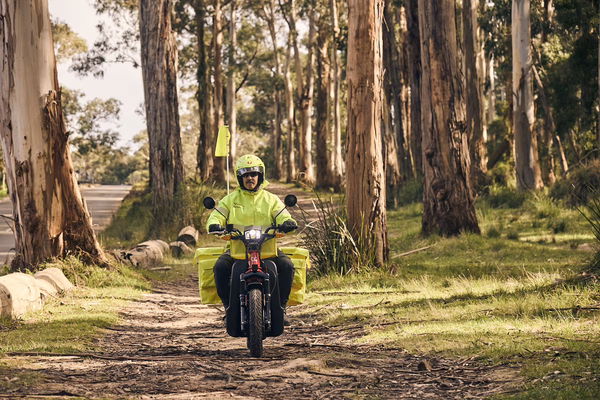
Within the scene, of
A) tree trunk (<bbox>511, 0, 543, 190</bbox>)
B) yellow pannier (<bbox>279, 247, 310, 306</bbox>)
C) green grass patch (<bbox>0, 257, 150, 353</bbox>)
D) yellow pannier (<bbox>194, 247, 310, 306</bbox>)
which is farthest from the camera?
tree trunk (<bbox>511, 0, 543, 190</bbox>)

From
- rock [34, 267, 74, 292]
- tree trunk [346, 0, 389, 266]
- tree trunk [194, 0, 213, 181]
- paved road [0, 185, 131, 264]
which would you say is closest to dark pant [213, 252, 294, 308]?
rock [34, 267, 74, 292]

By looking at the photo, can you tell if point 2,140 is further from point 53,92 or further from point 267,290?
point 267,290

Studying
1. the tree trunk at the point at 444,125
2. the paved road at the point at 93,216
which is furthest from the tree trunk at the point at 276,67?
the tree trunk at the point at 444,125

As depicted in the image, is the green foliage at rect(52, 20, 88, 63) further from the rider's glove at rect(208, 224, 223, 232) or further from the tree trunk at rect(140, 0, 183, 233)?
the rider's glove at rect(208, 224, 223, 232)

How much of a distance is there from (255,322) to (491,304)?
3.38 meters

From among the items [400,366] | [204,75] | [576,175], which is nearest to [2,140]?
[400,366]

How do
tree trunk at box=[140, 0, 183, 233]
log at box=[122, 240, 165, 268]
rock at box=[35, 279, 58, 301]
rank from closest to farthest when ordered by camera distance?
1. rock at box=[35, 279, 58, 301]
2. log at box=[122, 240, 165, 268]
3. tree trunk at box=[140, 0, 183, 233]

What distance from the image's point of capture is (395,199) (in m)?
32.0

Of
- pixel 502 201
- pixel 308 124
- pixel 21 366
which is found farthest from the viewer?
pixel 308 124

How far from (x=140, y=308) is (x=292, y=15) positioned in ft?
135

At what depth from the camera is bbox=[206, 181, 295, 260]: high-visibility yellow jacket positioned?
357 inches

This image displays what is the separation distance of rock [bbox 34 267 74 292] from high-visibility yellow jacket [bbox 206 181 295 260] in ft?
16.0

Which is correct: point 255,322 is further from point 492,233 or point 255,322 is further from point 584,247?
point 492,233

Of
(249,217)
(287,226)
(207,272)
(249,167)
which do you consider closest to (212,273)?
(207,272)
